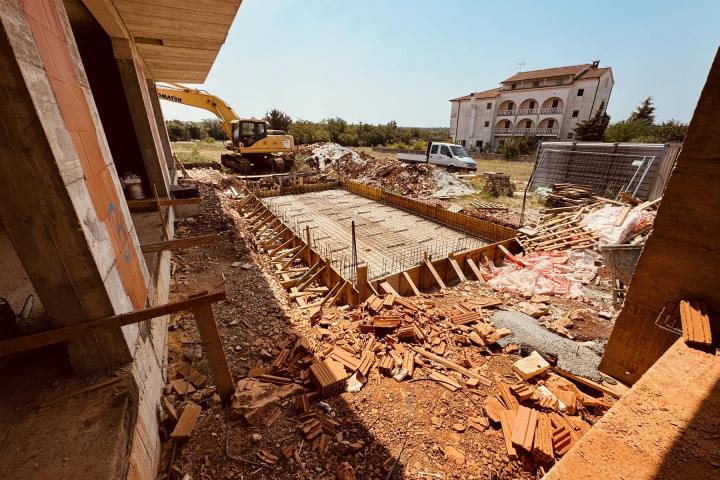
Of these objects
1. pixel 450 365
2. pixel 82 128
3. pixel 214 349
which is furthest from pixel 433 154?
pixel 82 128

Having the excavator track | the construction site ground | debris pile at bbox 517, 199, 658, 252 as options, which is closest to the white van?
debris pile at bbox 517, 199, 658, 252

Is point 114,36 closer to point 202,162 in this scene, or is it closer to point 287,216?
point 287,216

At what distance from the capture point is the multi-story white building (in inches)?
1352

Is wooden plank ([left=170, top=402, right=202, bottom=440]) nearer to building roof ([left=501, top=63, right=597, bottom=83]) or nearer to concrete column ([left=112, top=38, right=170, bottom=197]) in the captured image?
concrete column ([left=112, top=38, right=170, bottom=197])

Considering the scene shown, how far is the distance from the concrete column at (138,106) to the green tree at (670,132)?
135 ft

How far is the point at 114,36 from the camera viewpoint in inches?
272

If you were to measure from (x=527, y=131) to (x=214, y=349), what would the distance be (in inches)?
1786

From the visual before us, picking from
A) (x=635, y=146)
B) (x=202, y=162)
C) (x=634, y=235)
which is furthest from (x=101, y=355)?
(x=202, y=162)

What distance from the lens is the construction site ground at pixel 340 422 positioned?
3.09 metres

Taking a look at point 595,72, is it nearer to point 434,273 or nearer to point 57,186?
point 434,273

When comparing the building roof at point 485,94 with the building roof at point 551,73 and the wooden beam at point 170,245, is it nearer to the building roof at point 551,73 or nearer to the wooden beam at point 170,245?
the building roof at point 551,73

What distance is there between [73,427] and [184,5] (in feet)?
20.2

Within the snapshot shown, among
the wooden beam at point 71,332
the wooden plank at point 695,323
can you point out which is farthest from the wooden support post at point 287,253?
the wooden plank at point 695,323

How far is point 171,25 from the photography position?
6250 millimetres
